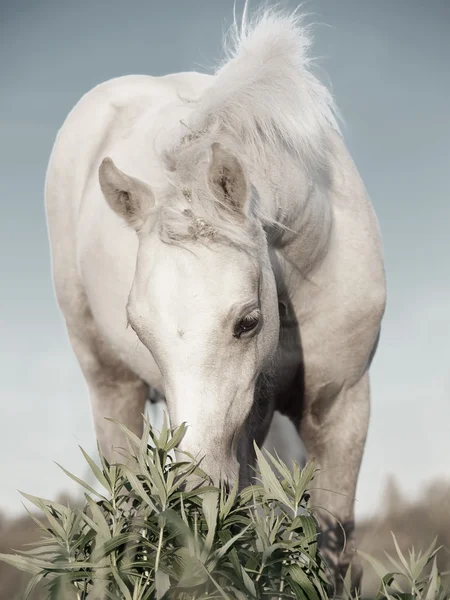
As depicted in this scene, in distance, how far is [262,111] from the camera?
114 inches

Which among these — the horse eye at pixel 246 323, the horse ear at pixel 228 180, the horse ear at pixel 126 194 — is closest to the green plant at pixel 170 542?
the horse eye at pixel 246 323

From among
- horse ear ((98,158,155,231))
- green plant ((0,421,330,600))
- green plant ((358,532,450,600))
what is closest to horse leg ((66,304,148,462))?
horse ear ((98,158,155,231))

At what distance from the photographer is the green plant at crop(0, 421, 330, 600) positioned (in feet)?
4.55

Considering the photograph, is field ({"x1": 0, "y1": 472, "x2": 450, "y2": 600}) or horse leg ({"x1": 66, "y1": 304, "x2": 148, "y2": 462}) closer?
field ({"x1": 0, "y1": 472, "x2": 450, "y2": 600})

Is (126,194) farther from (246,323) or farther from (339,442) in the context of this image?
(339,442)

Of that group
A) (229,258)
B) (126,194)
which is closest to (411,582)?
(229,258)

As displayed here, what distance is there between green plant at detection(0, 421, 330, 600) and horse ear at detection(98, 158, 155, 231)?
1.17 meters

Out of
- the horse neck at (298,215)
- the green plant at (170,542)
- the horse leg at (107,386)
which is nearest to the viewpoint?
the green plant at (170,542)

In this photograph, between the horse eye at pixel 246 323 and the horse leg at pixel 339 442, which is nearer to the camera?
the horse eye at pixel 246 323

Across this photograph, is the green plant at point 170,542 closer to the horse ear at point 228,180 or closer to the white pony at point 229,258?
the white pony at point 229,258

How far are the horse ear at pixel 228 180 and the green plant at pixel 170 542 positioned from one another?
1.05 metres

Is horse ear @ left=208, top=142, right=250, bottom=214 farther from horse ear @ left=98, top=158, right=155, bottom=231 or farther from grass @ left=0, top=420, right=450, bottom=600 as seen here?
grass @ left=0, top=420, right=450, bottom=600

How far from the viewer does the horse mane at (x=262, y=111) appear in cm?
277

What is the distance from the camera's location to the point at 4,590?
242 cm
